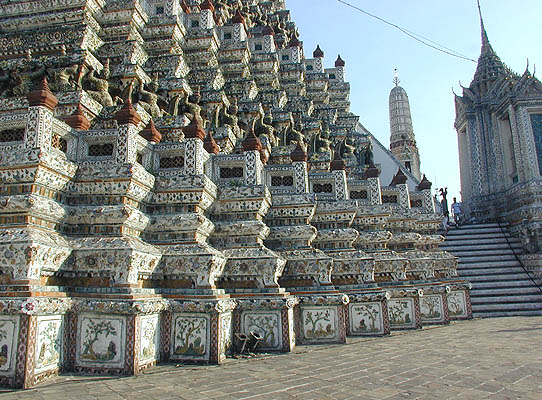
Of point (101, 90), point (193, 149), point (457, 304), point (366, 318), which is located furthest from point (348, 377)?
point (457, 304)

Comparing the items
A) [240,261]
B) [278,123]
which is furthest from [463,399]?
[278,123]

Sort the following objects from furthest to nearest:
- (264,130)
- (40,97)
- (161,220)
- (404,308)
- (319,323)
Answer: (264,130)
(404,308)
(319,323)
(161,220)
(40,97)

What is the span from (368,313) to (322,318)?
1706 millimetres

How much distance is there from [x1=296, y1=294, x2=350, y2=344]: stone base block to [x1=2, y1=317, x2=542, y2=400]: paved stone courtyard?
1.38 ft

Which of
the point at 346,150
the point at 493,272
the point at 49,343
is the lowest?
the point at 49,343

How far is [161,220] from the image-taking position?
8.48m

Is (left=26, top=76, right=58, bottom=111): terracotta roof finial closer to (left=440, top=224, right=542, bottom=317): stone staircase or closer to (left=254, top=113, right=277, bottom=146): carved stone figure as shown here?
(left=254, top=113, right=277, bottom=146): carved stone figure

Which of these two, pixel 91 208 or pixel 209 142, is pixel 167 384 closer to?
pixel 91 208

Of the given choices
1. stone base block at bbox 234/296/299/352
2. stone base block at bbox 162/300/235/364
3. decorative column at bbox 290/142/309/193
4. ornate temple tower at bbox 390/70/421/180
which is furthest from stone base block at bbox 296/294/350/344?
ornate temple tower at bbox 390/70/421/180

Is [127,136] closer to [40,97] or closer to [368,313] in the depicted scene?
[40,97]

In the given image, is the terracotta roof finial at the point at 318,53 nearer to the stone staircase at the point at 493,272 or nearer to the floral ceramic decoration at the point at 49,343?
the stone staircase at the point at 493,272

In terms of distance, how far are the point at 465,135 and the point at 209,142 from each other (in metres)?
19.9

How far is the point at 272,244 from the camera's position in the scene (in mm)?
10523

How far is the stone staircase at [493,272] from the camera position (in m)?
15.5
